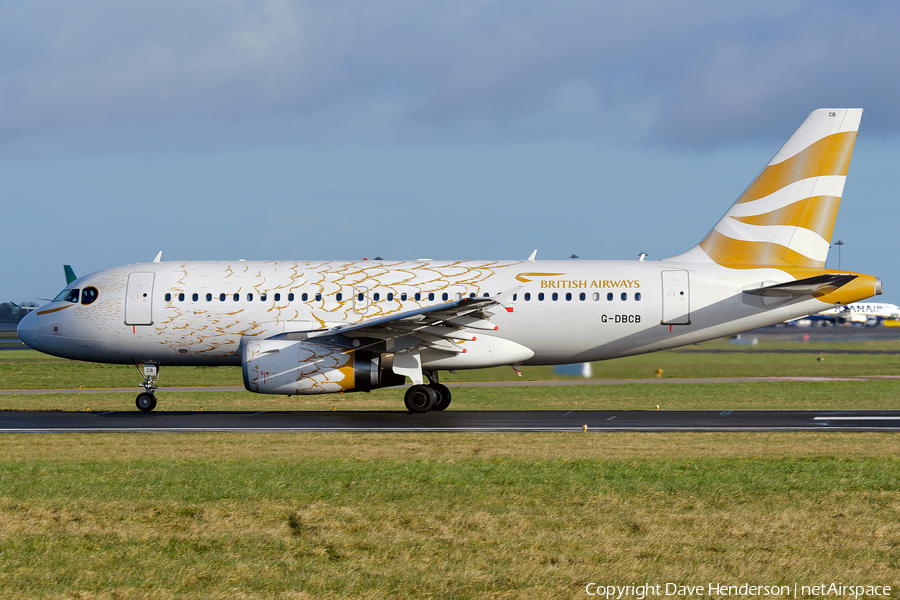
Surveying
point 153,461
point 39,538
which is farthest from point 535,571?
point 153,461

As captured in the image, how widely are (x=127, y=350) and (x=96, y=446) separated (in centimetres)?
964

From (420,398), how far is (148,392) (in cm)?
780

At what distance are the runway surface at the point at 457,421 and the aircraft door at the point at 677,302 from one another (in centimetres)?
256

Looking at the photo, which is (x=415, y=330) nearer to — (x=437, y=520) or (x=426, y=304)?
(x=426, y=304)

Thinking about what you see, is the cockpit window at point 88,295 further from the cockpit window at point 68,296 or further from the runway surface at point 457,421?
the runway surface at point 457,421

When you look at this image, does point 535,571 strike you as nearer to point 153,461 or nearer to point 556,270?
point 153,461

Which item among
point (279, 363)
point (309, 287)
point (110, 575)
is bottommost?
point (110, 575)

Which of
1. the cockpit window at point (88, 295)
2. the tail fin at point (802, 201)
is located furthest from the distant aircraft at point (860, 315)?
the cockpit window at point (88, 295)

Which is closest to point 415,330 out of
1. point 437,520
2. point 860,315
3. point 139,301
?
point 139,301

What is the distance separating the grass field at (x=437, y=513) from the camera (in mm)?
8219

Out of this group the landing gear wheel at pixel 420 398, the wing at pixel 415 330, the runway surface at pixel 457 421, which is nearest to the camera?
the runway surface at pixel 457 421

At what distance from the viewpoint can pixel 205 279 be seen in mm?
26516

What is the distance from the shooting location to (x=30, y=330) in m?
27.4

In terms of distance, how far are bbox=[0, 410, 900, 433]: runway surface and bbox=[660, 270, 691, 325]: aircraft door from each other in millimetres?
2561
